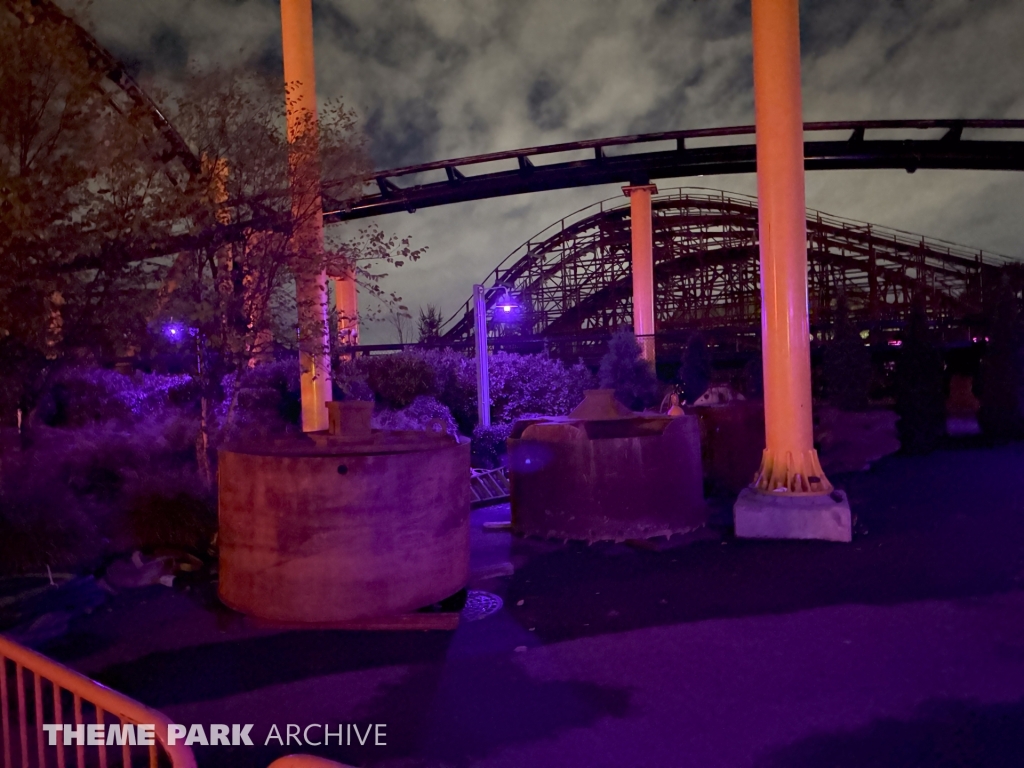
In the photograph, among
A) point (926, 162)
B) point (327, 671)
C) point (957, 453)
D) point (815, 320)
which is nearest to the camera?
point (327, 671)

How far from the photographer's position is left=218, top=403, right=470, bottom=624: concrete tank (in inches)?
186

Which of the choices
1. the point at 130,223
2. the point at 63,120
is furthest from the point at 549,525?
the point at 63,120

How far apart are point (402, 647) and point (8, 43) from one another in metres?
5.37

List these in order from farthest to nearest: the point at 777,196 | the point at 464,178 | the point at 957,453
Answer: the point at 464,178 → the point at 957,453 → the point at 777,196

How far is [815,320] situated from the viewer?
87.5 ft

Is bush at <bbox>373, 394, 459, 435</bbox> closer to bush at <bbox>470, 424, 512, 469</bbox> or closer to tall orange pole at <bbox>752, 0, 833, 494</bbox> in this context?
bush at <bbox>470, 424, 512, 469</bbox>

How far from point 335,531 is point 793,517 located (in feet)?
14.6

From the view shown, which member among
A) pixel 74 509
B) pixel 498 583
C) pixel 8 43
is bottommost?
pixel 498 583

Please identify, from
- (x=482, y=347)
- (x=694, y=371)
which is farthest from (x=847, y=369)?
(x=482, y=347)

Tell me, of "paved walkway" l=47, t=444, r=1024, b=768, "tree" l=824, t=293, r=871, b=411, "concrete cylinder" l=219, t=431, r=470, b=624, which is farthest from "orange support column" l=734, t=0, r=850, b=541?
"tree" l=824, t=293, r=871, b=411

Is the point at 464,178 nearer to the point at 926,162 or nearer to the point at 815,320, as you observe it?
the point at 926,162

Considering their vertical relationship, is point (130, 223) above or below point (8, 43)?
below

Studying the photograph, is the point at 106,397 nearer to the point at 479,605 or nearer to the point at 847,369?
the point at 479,605

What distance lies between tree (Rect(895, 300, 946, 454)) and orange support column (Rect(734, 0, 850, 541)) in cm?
778
